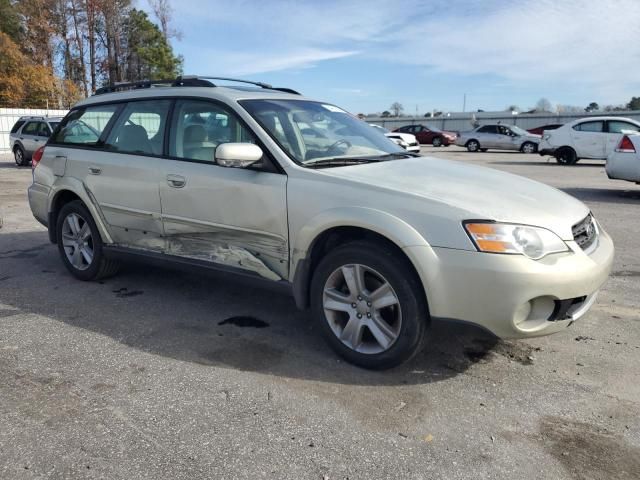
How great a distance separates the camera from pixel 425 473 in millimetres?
2389

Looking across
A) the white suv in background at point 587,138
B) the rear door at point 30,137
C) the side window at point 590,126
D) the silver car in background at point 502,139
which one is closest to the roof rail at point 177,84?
the rear door at point 30,137

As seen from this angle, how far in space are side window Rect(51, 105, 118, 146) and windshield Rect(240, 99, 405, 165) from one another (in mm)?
1704

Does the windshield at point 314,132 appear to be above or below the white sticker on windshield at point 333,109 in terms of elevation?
below

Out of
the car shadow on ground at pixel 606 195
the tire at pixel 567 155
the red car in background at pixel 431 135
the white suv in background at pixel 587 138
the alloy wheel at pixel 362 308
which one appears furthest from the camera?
the red car in background at pixel 431 135

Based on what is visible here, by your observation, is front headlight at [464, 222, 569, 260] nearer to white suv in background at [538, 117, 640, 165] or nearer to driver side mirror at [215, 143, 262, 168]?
driver side mirror at [215, 143, 262, 168]

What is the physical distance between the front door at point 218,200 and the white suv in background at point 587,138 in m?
16.3

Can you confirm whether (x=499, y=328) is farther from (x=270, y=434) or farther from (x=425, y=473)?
(x=270, y=434)

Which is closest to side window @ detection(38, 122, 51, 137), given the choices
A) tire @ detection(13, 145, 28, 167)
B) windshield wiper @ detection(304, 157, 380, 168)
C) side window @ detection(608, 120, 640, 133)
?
tire @ detection(13, 145, 28, 167)

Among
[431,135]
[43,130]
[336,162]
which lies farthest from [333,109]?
[431,135]

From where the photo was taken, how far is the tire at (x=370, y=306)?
312 cm

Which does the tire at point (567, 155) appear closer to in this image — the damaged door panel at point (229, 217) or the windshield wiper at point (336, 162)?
the windshield wiper at point (336, 162)

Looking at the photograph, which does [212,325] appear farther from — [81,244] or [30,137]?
[30,137]

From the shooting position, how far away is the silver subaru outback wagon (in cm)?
298

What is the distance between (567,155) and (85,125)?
17251mm
